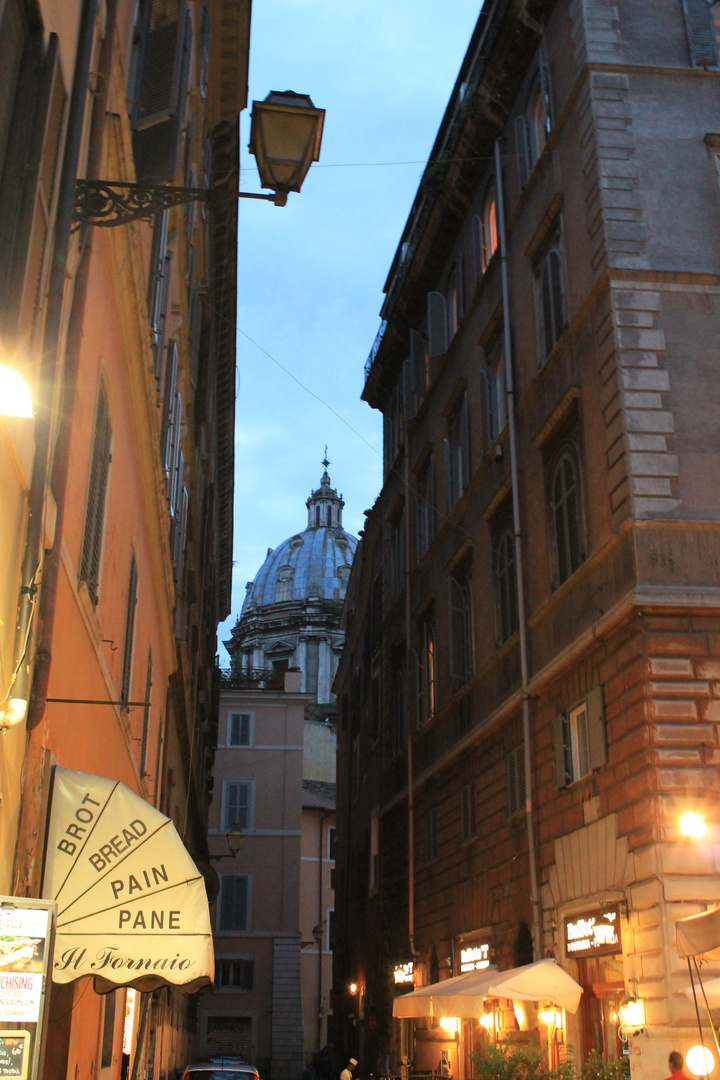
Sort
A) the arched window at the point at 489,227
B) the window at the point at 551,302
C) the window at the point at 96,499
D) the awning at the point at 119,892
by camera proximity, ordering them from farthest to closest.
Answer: the arched window at the point at 489,227 → the window at the point at 551,302 → the window at the point at 96,499 → the awning at the point at 119,892

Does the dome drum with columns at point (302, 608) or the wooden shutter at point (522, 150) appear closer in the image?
the wooden shutter at point (522, 150)

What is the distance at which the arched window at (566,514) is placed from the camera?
1575cm

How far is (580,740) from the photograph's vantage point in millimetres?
14938

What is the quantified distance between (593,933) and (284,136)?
10.3 meters

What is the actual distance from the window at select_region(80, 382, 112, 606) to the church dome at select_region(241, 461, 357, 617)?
93310mm

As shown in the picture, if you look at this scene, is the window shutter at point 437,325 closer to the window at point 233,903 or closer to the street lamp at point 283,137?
the street lamp at point 283,137

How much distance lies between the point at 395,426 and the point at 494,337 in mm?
10101

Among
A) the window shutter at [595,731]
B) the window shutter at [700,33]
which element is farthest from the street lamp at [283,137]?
the window shutter at [700,33]

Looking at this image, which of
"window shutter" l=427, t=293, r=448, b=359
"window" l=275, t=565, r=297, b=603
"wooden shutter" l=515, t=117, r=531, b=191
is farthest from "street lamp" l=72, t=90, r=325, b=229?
"window" l=275, t=565, r=297, b=603

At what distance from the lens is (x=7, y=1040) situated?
4566 millimetres

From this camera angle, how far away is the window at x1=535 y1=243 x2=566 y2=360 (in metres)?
17.4

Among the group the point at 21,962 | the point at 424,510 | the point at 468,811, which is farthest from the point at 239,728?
the point at 21,962

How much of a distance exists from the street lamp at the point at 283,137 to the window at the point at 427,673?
1762 centimetres

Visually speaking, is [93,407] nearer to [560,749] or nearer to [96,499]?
[96,499]
